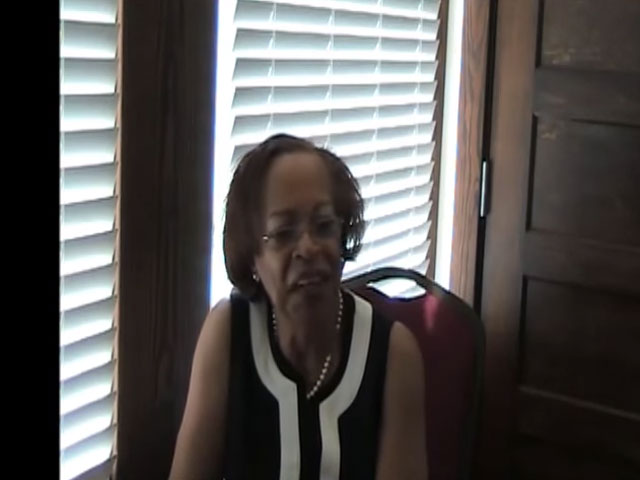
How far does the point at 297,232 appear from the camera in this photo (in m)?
1.34

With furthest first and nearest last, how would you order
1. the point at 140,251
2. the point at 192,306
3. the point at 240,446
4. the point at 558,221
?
1. the point at 558,221
2. the point at 192,306
3. the point at 140,251
4. the point at 240,446

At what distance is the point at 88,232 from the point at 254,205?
0.26 m

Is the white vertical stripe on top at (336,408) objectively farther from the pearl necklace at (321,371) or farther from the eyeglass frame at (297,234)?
the eyeglass frame at (297,234)

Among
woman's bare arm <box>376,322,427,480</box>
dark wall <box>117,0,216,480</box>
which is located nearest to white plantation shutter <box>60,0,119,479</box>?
dark wall <box>117,0,216,480</box>

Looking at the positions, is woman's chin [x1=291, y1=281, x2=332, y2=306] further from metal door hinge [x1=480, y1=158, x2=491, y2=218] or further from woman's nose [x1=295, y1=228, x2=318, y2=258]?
metal door hinge [x1=480, y1=158, x2=491, y2=218]

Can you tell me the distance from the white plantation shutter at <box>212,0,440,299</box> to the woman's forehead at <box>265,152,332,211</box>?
15.8 inches

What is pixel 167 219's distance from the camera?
1.60 m

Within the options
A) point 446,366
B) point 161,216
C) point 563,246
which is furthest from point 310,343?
point 563,246

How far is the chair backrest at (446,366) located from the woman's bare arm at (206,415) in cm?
48

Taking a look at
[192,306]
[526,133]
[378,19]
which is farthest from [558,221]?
[192,306]

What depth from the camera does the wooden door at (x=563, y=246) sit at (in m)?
2.33
